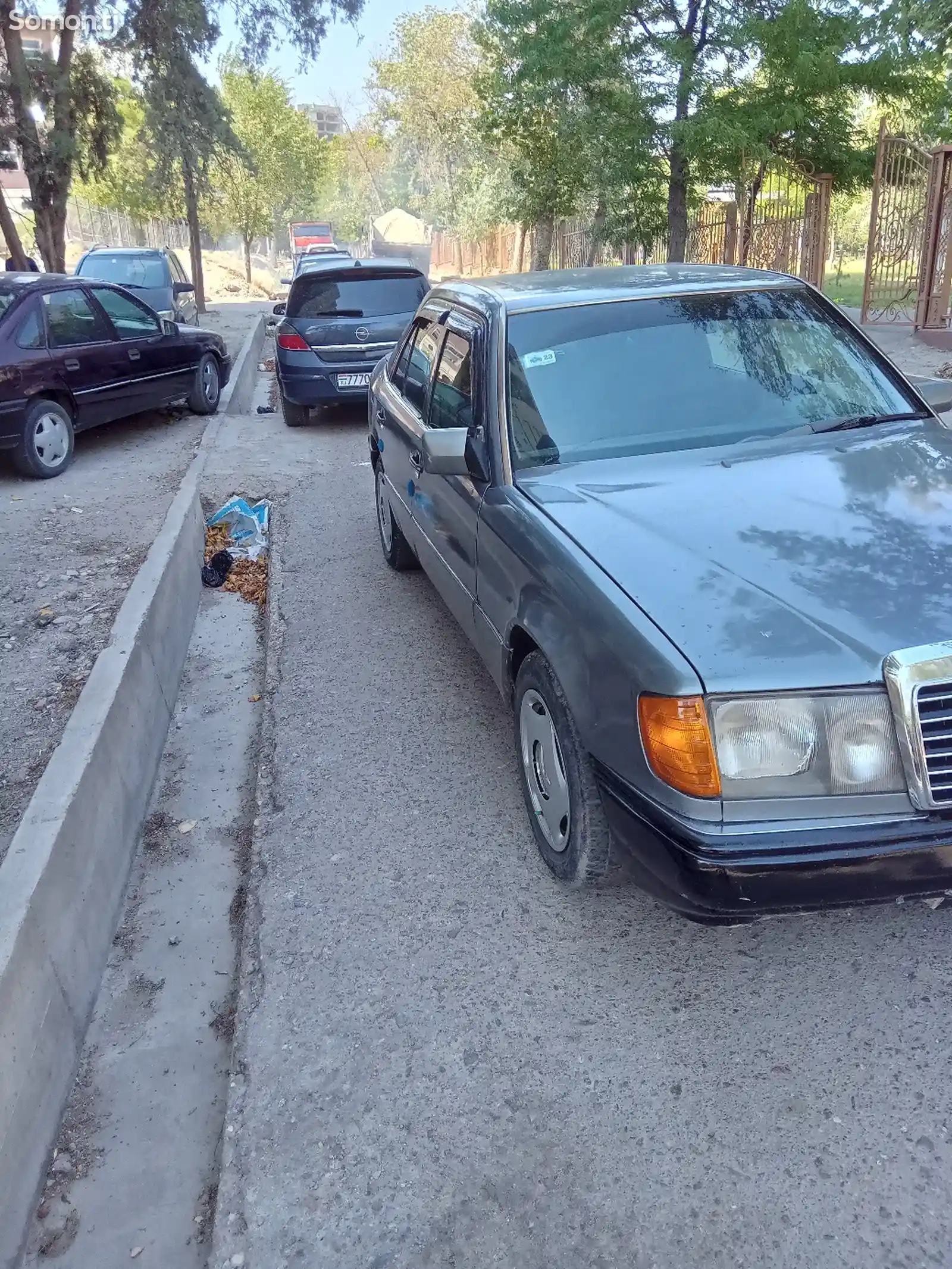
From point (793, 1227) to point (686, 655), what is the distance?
3.94 ft

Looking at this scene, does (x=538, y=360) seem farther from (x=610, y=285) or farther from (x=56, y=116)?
(x=56, y=116)

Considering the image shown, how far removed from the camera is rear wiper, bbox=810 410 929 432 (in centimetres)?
368

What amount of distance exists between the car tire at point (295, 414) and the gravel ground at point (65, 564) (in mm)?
928

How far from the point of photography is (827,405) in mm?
3799

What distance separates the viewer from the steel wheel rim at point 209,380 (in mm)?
11578

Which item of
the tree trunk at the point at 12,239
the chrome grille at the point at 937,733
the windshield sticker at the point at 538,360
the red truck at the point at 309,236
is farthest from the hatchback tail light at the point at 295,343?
the red truck at the point at 309,236

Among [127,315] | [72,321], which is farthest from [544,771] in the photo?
[127,315]

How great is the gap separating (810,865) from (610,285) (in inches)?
106

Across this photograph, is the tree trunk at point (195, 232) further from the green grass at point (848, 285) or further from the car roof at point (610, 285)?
the car roof at point (610, 285)

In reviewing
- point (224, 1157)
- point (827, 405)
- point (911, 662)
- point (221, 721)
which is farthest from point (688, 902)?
point (221, 721)

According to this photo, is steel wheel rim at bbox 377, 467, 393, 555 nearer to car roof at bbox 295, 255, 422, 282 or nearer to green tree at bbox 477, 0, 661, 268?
car roof at bbox 295, 255, 422, 282

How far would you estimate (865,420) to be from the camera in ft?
12.3

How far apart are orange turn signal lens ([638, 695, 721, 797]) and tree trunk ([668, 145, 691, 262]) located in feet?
47.2

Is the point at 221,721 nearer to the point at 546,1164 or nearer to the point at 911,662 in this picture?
the point at 546,1164
